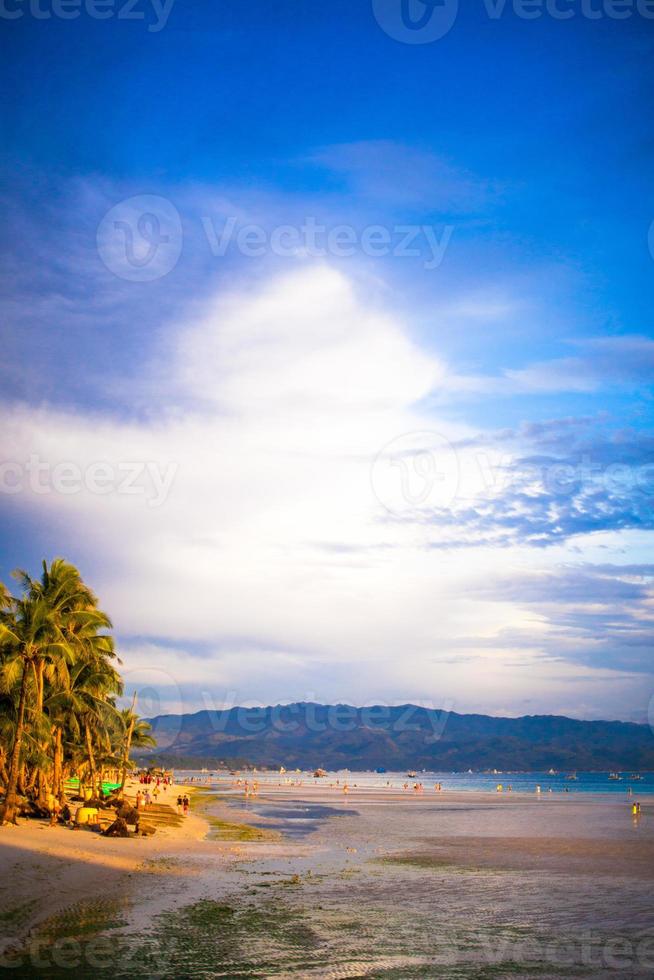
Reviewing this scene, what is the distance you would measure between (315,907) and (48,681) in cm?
2675

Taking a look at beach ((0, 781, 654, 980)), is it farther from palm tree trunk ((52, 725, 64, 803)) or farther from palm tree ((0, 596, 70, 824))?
palm tree trunk ((52, 725, 64, 803))

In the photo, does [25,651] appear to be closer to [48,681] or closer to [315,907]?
[48,681]

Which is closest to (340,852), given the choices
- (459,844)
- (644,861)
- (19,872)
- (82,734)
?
(459,844)

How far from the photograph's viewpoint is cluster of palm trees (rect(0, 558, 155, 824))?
119 ft

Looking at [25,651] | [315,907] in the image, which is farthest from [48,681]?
[315,907]

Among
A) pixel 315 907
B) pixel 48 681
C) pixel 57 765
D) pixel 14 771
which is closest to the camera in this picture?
pixel 315 907

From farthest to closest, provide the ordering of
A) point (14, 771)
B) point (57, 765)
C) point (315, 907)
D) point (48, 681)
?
point (57, 765) < point (48, 681) < point (14, 771) < point (315, 907)

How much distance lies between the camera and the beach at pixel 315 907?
15.0 m

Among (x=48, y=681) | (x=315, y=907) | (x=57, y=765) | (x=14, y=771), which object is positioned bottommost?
(x=57, y=765)

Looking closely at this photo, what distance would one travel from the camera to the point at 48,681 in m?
42.8

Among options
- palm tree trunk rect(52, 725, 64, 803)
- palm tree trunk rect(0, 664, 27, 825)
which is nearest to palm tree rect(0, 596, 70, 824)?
palm tree trunk rect(0, 664, 27, 825)

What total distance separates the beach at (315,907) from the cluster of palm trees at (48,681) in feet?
17.9

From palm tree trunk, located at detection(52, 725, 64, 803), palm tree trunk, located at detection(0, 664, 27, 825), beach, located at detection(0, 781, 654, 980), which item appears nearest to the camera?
beach, located at detection(0, 781, 654, 980)

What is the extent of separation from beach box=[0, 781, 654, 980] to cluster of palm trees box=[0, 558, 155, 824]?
544cm
